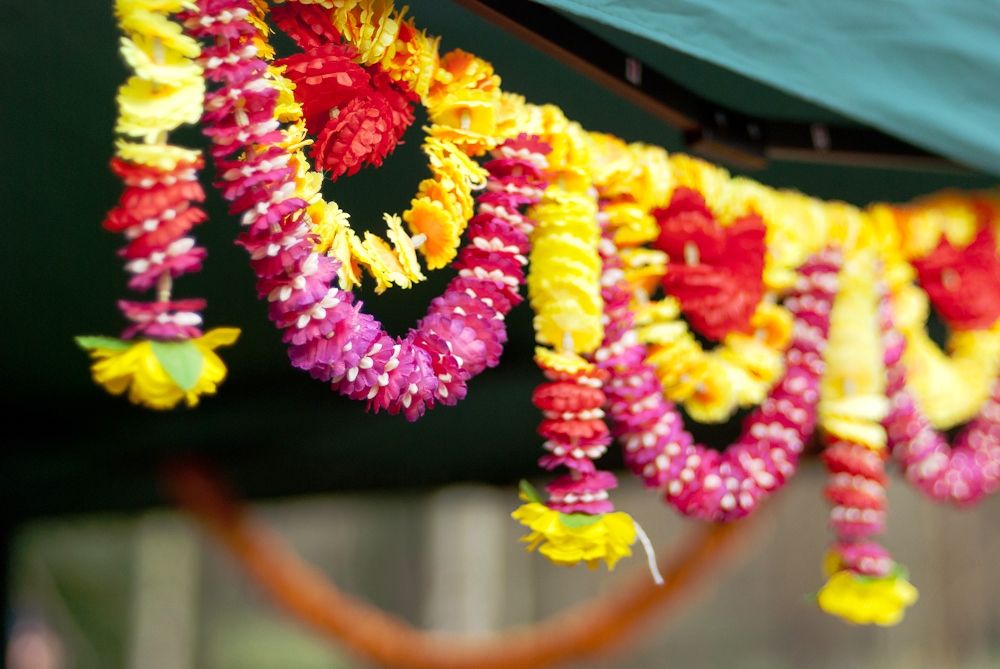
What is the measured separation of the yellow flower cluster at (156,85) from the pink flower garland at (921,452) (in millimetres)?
806

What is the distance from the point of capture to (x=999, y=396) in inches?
53.7

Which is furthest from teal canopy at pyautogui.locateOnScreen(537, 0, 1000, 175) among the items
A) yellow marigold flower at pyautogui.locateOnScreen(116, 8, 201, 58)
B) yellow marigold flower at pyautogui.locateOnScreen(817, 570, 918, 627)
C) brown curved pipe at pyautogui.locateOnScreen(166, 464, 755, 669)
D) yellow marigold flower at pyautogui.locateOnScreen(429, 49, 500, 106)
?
brown curved pipe at pyautogui.locateOnScreen(166, 464, 755, 669)

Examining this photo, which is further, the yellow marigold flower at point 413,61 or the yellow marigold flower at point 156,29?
the yellow marigold flower at point 413,61

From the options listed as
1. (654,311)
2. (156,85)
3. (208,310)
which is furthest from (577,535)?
(208,310)

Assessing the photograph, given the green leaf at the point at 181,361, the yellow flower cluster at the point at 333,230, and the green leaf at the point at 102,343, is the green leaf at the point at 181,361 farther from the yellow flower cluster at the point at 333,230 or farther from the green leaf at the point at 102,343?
the yellow flower cluster at the point at 333,230

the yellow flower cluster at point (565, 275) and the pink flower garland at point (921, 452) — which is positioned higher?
the yellow flower cluster at point (565, 275)

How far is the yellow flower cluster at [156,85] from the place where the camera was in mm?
690

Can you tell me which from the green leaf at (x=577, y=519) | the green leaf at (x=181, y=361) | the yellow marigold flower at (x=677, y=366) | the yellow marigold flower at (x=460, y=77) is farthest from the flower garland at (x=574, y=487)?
the green leaf at (x=181, y=361)

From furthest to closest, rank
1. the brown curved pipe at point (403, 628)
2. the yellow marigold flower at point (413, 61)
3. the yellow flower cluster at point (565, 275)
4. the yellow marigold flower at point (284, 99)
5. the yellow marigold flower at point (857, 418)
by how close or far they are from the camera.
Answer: the brown curved pipe at point (403, 628) < the yellow marigold flower at point (857, 418) < the yellow flower cluster at point (565, 275) < the yellow marigold flower at point (413, 61) < the yellow marigold flower at point (284, 99)

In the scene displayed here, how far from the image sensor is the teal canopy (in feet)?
2.89

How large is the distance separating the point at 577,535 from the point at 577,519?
14mm

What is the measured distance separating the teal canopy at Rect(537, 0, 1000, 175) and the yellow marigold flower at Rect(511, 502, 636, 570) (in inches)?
14.2

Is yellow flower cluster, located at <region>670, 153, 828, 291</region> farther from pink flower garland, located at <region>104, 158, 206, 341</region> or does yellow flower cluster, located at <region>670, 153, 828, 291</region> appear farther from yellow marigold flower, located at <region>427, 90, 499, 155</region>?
pink flower garland, located at <region>104, 158, 206, 341</region>

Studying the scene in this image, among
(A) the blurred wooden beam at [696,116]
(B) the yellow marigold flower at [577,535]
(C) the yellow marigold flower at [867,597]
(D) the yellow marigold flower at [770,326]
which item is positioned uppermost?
(A) the blurred wooden beam at [696,116]
